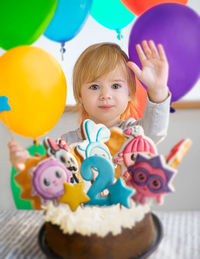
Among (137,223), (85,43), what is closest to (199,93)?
(85,43)

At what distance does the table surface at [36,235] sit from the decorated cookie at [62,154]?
169mm

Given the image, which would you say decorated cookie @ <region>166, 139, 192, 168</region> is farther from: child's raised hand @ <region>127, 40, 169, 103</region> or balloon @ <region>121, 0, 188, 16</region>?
balloon @ <region>121, 0, 188, 16</region>

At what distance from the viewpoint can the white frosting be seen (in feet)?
1.84

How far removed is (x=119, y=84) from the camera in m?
0.99

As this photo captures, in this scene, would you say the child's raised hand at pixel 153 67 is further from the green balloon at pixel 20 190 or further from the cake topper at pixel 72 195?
the green balloon at pixel 20 190

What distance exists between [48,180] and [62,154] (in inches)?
3.6

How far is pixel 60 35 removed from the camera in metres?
1.12

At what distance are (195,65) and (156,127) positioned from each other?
0.21m

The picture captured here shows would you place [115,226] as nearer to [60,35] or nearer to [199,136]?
[60,35]

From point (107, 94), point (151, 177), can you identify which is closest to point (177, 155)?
point (151, 177)

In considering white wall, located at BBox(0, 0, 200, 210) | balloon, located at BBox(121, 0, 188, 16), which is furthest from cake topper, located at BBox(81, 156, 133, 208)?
white wall, located at BBox(0, 0, 200, 210)

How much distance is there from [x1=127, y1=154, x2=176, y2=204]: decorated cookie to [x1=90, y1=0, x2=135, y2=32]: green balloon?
767 mm

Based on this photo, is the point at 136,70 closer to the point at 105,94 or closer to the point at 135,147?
the point at 105,94

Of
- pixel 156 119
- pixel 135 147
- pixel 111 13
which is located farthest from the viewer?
pixel 111 13
